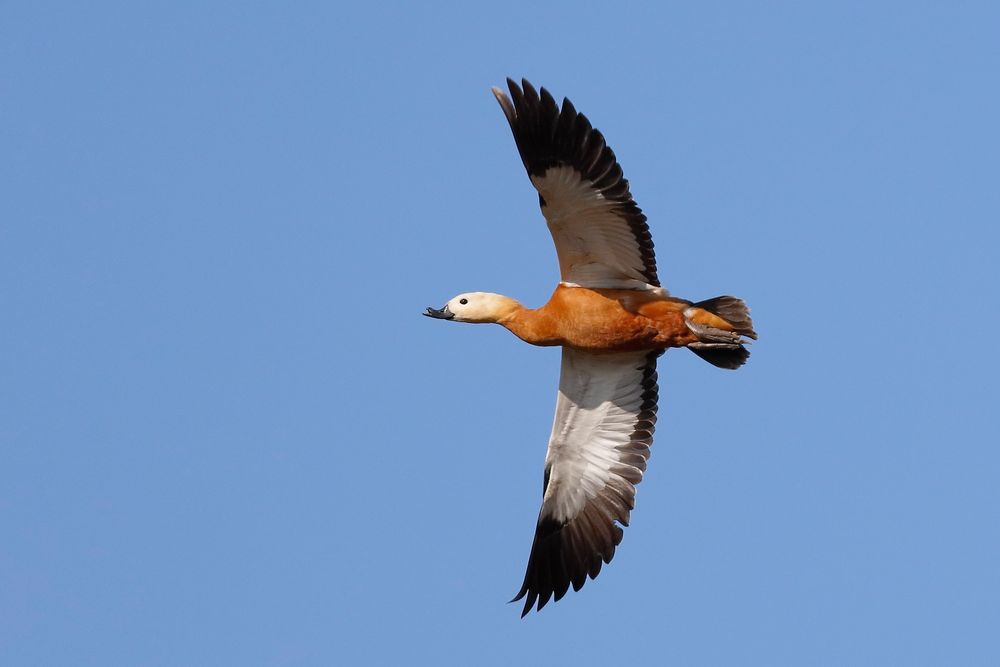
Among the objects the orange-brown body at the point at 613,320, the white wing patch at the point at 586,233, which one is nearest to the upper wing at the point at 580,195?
the white wing patch at the point at 586,233

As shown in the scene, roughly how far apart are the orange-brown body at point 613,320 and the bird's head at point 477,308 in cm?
25

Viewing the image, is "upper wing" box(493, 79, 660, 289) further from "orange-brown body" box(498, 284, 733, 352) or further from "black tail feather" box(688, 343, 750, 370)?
"black tail feather" box(688, 343, 750, 370)

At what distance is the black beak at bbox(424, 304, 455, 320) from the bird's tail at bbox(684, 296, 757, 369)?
2204 millimetres

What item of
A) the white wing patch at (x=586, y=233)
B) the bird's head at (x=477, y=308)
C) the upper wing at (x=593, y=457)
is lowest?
the upper wing at (x=593, y=457)

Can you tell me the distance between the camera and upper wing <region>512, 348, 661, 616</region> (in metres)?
14.4

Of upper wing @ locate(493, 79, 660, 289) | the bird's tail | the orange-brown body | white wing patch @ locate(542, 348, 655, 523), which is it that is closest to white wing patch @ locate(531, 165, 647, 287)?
upper wing @ locate(493, 79, 660, 289)

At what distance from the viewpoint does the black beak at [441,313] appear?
14.0 metres

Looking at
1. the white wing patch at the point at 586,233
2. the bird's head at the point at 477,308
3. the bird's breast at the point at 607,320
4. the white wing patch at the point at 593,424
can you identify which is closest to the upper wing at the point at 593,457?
the white wing patch at the point at 593,424

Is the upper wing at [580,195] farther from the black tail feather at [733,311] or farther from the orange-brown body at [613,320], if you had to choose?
the black tail feather at [733,311]

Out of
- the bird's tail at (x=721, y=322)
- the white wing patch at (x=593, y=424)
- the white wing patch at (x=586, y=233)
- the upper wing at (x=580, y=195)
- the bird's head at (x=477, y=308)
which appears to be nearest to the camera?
the upper wing at (x=580, y=195)

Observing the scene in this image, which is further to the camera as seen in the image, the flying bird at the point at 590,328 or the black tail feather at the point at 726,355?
the black tail feather at the point at 726,355

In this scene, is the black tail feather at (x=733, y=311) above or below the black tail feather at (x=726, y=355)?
above

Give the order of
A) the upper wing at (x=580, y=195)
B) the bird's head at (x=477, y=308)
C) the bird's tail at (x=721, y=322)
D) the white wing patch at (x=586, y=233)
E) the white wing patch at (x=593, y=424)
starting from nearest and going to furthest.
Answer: the upper wing at (x=580, y=195) → the white wing patch at (x=586, y=233) → the bird's tail at (x=721, y=322) → the bird's head at (x=477, y=308) → the white wing patch at (x=593, y=424)

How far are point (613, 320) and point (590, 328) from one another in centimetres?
22
